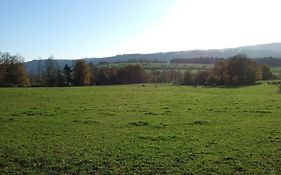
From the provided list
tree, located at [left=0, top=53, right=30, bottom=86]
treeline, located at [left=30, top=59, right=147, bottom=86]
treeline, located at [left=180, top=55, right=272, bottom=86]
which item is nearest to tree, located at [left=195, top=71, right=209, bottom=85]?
treeline, located at [left=180, top=55, right=272, bottom=86]

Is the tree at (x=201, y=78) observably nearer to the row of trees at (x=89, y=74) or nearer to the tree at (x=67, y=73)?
the row of trees at (x=89, y=74)

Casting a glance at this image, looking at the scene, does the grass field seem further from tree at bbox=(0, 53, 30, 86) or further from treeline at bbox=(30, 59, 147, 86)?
treeline at bbox=(30, 59, 147, 86)

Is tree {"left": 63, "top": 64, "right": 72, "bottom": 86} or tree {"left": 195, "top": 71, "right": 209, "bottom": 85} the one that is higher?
tree {"left": 63, "top": 64, "right": 72, "bottom": 86}

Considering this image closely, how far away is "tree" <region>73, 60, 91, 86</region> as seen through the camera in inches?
4793

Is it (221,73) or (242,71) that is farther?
(221,73)

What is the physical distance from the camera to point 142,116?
33.5 m

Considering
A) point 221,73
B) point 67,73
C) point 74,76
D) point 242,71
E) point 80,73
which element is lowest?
point 221,73

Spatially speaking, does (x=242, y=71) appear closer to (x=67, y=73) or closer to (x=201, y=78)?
(x=201, y=78)

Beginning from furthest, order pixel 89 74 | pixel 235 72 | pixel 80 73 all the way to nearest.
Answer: pixel 89 74
pixel 80 73
pixel 235 72

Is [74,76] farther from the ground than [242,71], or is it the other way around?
[242,71]

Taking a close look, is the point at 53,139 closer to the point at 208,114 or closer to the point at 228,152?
the point at 228,152

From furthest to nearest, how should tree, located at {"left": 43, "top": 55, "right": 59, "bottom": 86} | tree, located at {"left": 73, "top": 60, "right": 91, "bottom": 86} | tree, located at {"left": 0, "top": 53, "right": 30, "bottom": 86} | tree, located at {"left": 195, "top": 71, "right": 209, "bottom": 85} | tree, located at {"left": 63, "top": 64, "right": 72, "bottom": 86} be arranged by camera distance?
1. tree, located at {"left": 195, "top": 71, "right": 209, "bottom": 85}
2. tree, located at {"left": 73, "top": 60, "right": 91, "bottom": 86}
3. tree, located at {"left": 63, "top": 64, "right": 72, "bottom": 86}
4. tree, located at {"left": 43, "top": 55, "right": 59, "bottom": 86}
5. tree, located at {"left": 0, "top": 53, "right": 30, "bottom": 86}

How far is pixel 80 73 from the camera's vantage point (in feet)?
401

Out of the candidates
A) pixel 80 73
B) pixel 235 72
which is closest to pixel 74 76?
pixel 80 73
